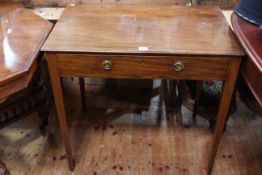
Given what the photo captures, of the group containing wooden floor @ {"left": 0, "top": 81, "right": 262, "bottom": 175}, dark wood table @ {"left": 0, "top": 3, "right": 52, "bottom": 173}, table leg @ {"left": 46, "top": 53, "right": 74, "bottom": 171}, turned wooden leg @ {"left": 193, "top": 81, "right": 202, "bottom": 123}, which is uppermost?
dark wood table @ {"left": 0, "top": 3, "right": 52, "bottom": 173}

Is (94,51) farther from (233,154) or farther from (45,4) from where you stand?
(233,154)

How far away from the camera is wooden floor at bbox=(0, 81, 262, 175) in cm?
156

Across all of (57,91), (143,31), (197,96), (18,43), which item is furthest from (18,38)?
(197,96)

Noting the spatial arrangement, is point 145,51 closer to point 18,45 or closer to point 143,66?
point 143,66

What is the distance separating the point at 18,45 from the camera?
123 centimetres

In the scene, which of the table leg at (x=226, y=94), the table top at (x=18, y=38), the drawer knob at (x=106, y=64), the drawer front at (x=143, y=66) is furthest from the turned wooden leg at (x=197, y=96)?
the table top at (x=18, y=38)

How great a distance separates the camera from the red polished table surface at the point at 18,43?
1.08 metres

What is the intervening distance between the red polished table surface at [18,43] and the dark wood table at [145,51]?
0.31 feet

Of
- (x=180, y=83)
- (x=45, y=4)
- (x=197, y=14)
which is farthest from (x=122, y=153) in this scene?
(x=45, y=4)

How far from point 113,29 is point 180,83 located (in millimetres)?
706

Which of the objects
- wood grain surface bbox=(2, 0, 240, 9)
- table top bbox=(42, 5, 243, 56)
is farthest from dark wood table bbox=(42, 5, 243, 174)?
wood grain surface bbox=(2, 0, 240, 9)

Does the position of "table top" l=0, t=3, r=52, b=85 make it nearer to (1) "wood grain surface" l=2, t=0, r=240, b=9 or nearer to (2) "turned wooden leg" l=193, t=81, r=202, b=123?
(1) "wood grain surface" l=2, t=0, r=240, b=9

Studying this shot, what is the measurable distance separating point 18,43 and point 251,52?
942 millimetres

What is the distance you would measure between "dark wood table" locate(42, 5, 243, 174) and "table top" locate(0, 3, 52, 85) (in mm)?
94
